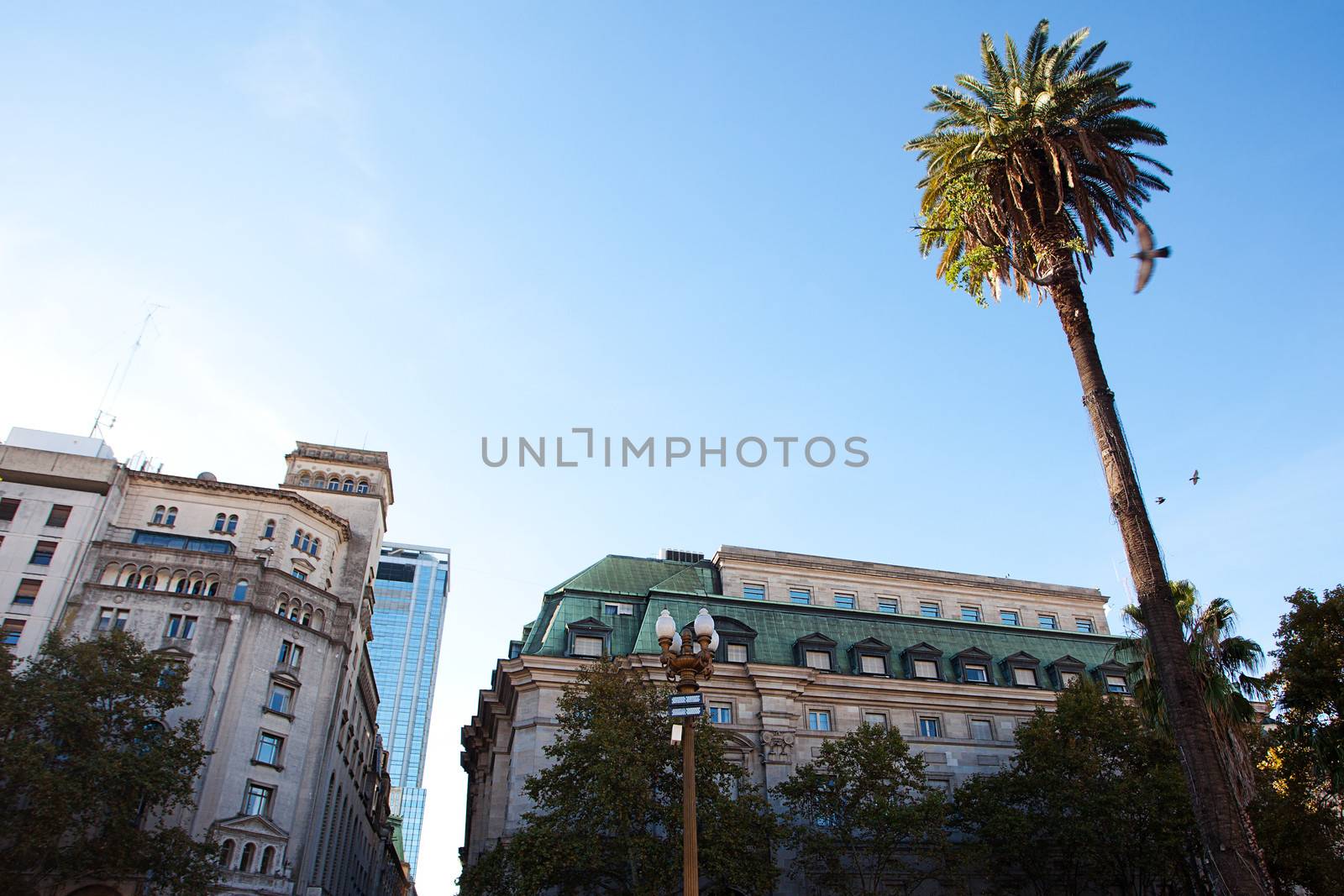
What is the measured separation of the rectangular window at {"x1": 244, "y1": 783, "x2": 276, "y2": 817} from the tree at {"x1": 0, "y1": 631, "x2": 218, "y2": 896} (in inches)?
241

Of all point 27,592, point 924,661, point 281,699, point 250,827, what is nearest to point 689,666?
point 924,661

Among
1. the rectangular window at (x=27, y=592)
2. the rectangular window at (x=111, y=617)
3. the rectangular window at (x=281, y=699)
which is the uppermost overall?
the rectangular window at (x=27, y=592)

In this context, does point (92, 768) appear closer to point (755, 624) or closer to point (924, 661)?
point (755, 624)

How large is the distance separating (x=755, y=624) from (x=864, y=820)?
1509 cm

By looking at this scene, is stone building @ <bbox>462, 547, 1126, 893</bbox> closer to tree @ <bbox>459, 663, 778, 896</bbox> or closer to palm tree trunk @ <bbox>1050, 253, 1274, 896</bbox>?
tree @ <bbox>459, 663, 778, 896</bbox>

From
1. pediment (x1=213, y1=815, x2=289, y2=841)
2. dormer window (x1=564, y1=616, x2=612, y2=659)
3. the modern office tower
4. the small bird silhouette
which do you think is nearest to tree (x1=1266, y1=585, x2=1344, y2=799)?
the small bird silhouette

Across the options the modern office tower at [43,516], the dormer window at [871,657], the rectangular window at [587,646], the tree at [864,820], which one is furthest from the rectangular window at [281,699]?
the dormer window at [871,657]

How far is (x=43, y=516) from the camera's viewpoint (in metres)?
53.1

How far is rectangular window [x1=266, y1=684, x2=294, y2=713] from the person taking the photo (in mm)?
51531

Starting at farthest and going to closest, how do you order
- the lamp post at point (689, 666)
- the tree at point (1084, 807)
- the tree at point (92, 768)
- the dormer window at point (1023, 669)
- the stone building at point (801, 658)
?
the dormer window at point (1023, 669) → the stone building at point (801, 658) → the tree at point (1084, 807) → the tree at point (92, 768) → the lamp post at point (689, 666)

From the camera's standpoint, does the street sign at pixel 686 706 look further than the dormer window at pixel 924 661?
No

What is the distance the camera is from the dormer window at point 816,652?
169 ft

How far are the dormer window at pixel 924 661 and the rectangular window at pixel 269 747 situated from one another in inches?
1393

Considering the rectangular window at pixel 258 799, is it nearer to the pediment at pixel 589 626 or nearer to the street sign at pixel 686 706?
the pediment at pixel 589 626
